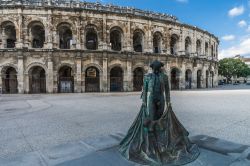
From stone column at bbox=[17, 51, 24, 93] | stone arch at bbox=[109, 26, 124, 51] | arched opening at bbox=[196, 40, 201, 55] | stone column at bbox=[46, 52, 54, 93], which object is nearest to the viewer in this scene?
stone column at bbox=[17, 51, 24, 93]

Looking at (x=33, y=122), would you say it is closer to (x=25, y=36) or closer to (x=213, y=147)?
(x=213, y=147)

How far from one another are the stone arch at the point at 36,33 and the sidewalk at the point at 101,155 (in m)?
20.3

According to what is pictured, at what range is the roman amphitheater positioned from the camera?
797 inches

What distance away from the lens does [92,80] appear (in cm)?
2278

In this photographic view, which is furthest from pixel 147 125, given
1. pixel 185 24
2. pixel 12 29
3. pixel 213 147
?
pixel 185 24

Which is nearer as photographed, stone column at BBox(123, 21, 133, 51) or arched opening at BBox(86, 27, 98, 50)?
stone column at BBox(123, 21, 133, 51)

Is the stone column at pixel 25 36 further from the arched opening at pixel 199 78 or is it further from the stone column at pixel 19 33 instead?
the arched opening at pixel 199 78

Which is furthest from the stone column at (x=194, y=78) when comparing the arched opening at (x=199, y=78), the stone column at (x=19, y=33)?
the stone column at (x=19, y=33)

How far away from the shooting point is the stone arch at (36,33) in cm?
2080

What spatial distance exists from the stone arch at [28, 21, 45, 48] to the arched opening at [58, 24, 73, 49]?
2.02 m

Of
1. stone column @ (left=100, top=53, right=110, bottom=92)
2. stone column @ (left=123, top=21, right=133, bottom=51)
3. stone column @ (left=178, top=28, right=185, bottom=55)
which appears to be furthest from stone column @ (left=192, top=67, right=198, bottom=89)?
stone column @ (left=100, top=53, right=110, bottom=92)

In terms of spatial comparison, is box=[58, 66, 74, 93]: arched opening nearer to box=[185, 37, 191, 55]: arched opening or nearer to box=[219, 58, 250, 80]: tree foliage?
box=[185, 37, 191, 55]: arched opening

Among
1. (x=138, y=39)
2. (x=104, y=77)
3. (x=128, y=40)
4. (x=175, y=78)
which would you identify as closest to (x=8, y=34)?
(x=104, y=77)

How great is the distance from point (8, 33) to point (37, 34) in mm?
3141
